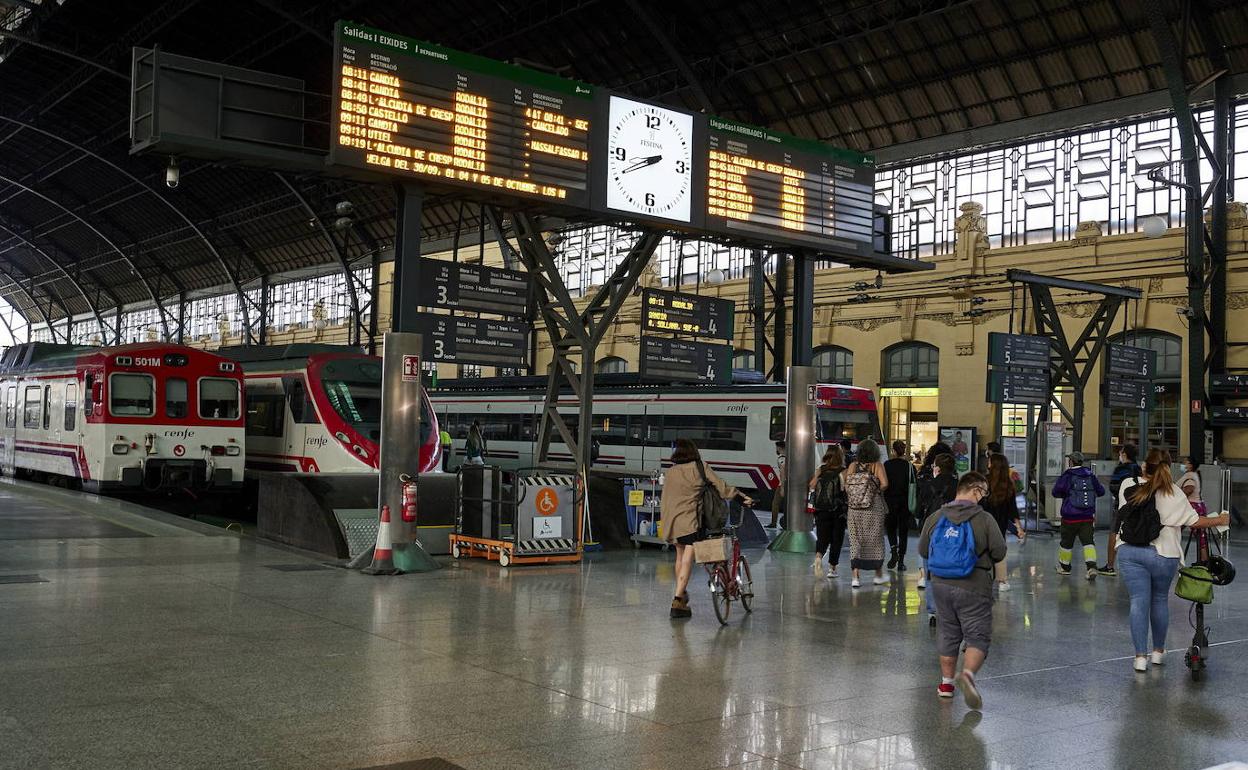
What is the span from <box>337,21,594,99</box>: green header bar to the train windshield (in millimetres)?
12730

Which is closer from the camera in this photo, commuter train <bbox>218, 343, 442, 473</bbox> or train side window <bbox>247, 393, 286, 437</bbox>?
commuter train <bbox>218, 343, 442, 473</bbox>

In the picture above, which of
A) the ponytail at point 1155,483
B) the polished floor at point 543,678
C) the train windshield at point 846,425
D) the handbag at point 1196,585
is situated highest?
the train windshield at point 846,425

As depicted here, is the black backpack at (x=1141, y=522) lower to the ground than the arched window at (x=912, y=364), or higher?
lower

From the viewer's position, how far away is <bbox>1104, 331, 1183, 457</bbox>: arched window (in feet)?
96.5

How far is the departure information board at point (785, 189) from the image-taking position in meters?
15.9

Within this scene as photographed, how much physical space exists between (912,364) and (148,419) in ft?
73.2

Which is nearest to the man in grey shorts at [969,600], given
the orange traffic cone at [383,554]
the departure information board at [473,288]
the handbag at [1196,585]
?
the handbag at [1196,585]

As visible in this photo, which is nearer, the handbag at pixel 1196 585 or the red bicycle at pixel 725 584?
the handbag at pixel 1196 585

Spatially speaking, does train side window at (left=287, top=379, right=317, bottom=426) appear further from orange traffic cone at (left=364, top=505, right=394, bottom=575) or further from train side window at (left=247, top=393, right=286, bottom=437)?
orange traffic cone at (left=364, top=505, right=394, bottom=575)

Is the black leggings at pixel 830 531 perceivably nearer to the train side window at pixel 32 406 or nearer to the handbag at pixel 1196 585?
the handbag at pixel 1196 585

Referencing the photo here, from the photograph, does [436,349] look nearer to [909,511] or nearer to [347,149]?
[347,149]

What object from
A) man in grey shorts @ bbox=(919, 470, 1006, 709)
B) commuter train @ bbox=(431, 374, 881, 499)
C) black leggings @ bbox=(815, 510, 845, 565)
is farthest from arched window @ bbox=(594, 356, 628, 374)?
man in grey shorts @ bbox=(919, 470, 1006, 709)

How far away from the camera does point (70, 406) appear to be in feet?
71.4

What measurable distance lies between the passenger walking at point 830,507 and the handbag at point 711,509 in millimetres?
3517
